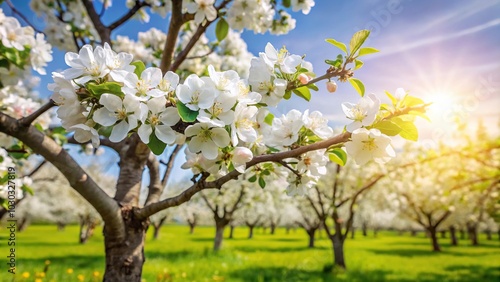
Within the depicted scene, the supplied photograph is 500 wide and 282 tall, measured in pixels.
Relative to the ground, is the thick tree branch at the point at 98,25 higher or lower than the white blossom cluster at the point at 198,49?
lower

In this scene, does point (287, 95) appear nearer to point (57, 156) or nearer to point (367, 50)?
point (367, 50)

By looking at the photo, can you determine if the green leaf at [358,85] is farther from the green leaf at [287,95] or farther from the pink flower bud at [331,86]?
the green leaf at [287,95]

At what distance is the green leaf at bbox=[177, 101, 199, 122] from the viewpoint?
1.02m

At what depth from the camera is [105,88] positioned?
1051 mm

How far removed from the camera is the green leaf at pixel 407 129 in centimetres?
122

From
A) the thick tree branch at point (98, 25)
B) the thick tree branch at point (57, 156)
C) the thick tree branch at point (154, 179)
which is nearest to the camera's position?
the thick tree branch at point (57, 156)

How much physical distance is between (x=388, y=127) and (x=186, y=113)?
0.71m

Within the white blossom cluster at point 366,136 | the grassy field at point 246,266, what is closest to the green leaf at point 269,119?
the white blossom cluster at point 366,136

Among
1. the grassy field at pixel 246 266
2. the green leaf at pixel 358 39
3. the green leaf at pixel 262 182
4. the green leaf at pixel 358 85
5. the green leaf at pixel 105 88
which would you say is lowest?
the grassy field at pixel 246 266

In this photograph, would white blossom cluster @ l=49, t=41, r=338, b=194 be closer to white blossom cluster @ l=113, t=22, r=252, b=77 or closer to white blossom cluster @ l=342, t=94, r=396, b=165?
white blossom cluster @ l=342, t=94, r=396, b=165

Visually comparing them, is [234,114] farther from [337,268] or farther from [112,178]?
[112,178]

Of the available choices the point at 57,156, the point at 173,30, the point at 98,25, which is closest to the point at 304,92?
the point at 57,156

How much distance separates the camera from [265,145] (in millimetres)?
1688

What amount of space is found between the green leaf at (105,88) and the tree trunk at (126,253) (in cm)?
153
